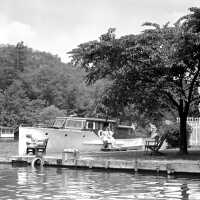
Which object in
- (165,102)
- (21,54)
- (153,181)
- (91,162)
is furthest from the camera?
(21,54)

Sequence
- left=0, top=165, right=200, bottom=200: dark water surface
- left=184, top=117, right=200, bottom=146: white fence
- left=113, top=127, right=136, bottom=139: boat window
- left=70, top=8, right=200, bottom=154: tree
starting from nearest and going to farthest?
left=0, top=165, right=200, bottom=200: dark water surface
left=70, top=8, right=200, bottom=154: tree
left=184, top=117, right=200, bottom=146: white fence
left=113, top=127, right=136, bottom=139: boat window

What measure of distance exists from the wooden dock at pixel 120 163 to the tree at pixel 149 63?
13.8 ft

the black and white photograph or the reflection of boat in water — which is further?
the reflection of boat in water

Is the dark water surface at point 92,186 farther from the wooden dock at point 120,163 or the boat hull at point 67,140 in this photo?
the boat hull at point 67,140

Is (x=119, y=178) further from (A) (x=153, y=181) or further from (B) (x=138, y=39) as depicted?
(B) (x=138, y=39)

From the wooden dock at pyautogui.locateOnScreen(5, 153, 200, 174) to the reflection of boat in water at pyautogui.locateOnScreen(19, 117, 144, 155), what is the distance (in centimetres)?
677

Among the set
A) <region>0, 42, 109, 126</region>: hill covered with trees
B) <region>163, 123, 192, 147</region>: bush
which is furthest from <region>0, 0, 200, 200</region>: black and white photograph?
<region>0, 42, 109, 126</region>: hill covered with trees

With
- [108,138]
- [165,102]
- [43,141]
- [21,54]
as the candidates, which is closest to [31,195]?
[165,102]

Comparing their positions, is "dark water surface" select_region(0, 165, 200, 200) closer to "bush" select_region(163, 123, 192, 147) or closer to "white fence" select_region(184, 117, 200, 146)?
"bush" select_region(163, 123, 192, 147)

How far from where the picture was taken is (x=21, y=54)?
146250 mm

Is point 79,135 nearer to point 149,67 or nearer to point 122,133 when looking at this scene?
point 122,133

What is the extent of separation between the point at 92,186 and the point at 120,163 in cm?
596

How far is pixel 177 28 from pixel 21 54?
395 ft

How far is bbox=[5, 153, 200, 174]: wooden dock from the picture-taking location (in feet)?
76.2
